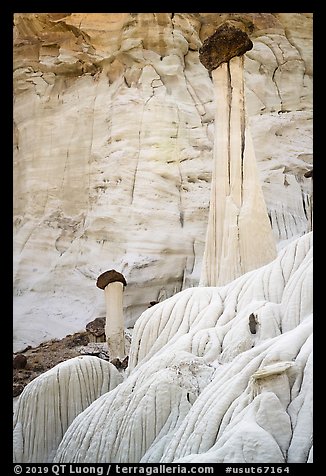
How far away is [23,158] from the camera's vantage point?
6.38m

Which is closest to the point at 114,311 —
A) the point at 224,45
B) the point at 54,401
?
the point at 54,401

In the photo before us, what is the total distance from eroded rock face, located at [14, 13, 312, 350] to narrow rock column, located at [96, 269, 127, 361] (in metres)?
0.05

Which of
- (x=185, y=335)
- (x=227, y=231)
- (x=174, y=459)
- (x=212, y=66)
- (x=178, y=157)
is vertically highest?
(x=212, y=66)

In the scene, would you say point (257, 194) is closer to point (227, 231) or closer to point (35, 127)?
point (227, 231)

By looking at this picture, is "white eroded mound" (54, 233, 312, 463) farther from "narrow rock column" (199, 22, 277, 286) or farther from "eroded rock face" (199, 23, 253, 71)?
"eroded rock face" (199, 23, 253, 71)

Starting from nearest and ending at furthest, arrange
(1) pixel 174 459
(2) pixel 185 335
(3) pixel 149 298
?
(1) pixel 174 459
(2) pixel 185 335
(3) pixel 149 298

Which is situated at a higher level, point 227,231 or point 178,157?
point 178,157

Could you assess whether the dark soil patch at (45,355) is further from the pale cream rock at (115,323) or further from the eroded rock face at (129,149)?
the pale cream rock at (115,323)

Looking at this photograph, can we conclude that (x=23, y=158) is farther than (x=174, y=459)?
Yes

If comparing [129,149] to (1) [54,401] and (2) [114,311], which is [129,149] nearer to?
(2) [114,311]

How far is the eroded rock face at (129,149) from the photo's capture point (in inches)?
241

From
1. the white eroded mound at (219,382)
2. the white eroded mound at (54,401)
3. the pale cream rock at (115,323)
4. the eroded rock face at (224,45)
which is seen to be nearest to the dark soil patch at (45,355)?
the white eroded mound at (54,401)
